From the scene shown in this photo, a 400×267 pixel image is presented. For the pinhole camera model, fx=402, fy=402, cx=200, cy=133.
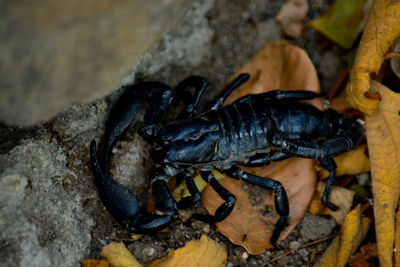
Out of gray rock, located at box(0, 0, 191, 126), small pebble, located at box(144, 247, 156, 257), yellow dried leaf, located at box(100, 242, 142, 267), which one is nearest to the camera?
gray rock, located at box(0, 0, 191, 126)

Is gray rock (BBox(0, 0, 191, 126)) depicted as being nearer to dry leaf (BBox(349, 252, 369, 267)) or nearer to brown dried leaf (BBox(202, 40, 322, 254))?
brown dried leaf (BBox(202, 40, 322, 254))

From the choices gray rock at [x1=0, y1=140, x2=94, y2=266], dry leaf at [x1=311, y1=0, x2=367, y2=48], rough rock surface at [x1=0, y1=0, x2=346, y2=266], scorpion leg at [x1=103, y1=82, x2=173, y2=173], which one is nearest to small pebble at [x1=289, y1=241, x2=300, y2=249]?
rough rock surface at [x1=0, y1=0, x2=346, y2=266]

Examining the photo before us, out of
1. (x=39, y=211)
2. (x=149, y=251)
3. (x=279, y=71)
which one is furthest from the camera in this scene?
(x=279, y=71)

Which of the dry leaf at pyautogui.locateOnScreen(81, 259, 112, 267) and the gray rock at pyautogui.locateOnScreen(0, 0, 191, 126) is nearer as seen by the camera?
the gray rock at pyautogui.locateOnScreen(0, 0, 191, 126)

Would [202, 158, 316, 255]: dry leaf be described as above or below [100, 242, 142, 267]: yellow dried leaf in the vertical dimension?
below

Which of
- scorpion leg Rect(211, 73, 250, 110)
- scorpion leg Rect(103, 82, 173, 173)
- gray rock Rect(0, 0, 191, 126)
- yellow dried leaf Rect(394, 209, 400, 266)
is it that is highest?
gray rock Rect(0, 0, 191, 126)

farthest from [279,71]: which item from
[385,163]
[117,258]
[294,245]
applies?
[117,258]

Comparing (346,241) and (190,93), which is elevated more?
(190,93)

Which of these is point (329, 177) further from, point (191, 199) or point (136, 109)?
point (136, 109)
